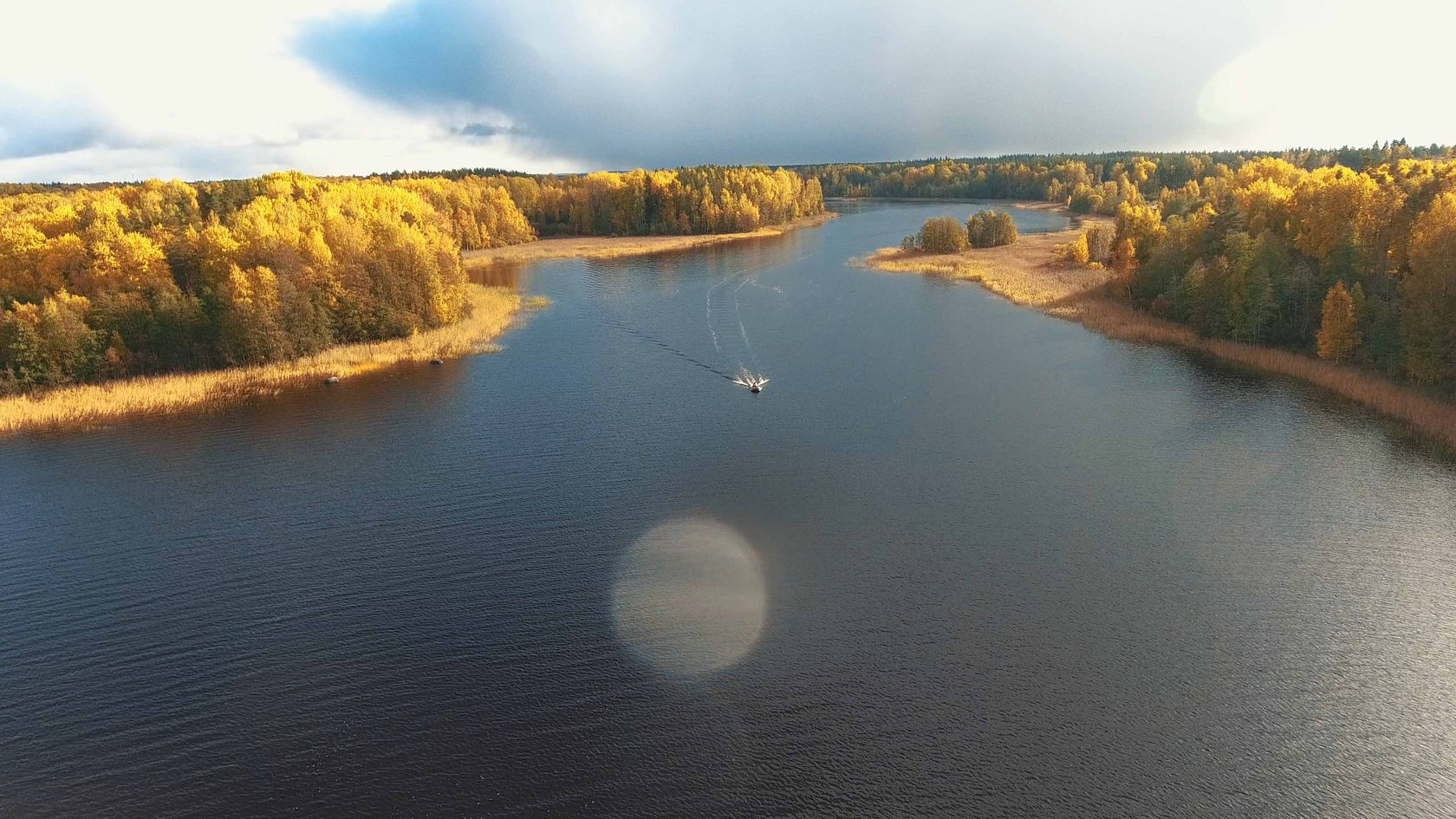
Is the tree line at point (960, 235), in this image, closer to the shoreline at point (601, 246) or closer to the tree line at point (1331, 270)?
the tree line at point (1331, 270)

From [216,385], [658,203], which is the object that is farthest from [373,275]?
[658,203]

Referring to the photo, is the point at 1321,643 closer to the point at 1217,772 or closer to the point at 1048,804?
the point at 1217,772

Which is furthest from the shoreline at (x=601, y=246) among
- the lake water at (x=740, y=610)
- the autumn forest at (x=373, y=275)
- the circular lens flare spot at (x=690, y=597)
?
the circular lens flare spot at (x=690, y=597)

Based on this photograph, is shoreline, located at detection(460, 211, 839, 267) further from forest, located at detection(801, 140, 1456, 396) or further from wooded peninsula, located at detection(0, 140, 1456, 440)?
forest, located at detection(801, 140, 1456, 396)

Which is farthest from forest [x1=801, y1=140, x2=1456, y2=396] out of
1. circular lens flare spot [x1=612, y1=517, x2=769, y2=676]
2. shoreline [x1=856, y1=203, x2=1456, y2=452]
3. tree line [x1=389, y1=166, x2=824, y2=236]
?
tree line [x1=389, y1=166, x2=824, y2=236]

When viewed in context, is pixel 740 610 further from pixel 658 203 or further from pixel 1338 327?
pixel 658 203

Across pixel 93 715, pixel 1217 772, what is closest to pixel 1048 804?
pixel 1217 772
